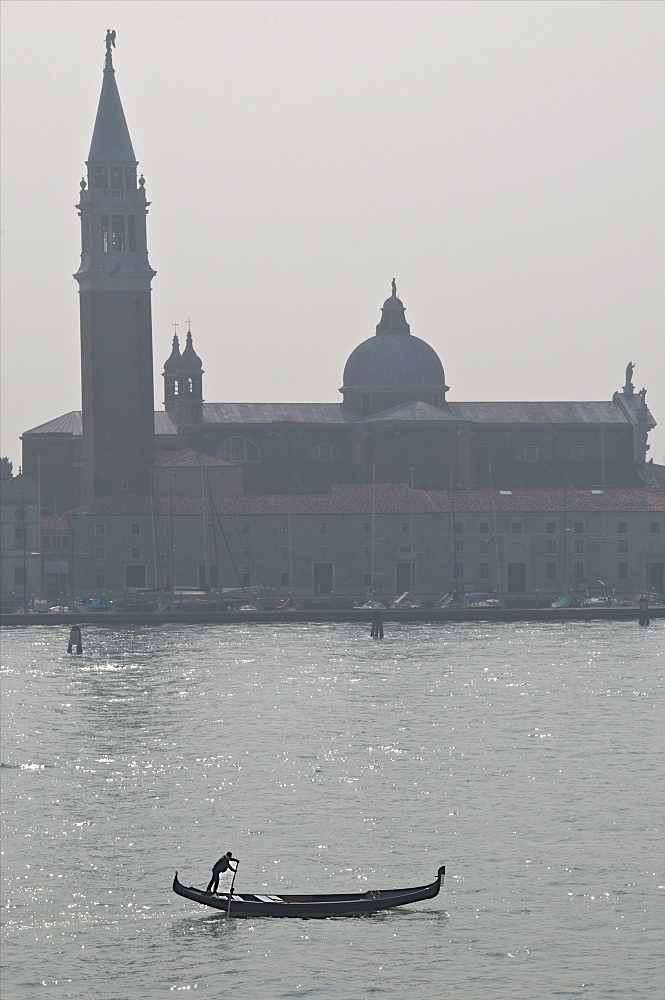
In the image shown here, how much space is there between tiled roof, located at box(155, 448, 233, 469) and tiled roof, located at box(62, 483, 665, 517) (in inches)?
78.4

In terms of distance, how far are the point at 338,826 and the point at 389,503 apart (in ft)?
172

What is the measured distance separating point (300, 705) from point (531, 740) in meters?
8.91

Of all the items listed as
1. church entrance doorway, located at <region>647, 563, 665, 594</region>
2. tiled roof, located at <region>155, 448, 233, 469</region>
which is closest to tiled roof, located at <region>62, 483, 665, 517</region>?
tiled roof, located at <region>155, 448, 233, 469</region>

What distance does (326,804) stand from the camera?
3778 cm

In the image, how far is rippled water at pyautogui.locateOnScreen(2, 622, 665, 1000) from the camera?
27766 mm

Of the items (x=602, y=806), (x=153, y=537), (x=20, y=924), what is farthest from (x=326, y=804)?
(x=153, y=537)

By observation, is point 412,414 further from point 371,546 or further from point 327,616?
point 327,616

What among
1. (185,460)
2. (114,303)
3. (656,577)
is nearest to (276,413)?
(185,460)

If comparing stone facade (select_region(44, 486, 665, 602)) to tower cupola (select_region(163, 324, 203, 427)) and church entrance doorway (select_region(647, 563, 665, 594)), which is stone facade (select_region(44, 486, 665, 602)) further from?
tower cupola (select_region(163, 324, 203, 427))

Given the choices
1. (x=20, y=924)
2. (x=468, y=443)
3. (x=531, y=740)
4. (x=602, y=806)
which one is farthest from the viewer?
(x=468, y=443)

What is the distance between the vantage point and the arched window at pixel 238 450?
313ft

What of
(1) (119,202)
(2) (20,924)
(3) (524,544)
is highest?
(1) (119,202)

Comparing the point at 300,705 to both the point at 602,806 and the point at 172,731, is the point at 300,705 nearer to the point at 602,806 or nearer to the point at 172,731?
the point at 172,731

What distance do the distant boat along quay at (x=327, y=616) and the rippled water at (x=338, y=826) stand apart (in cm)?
1768
